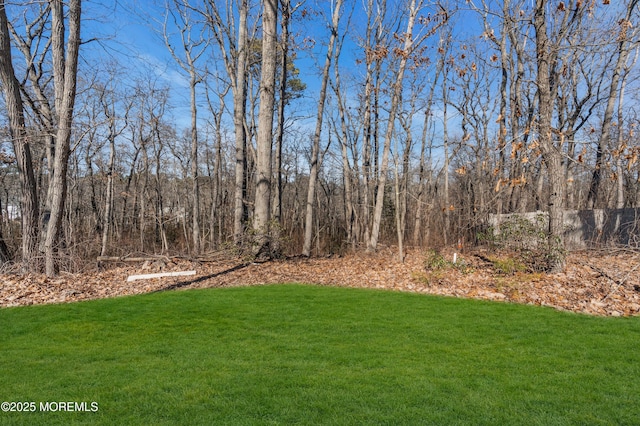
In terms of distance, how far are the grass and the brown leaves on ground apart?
1.19m

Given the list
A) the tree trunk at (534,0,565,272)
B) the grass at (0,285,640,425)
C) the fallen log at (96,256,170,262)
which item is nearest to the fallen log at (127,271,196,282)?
the fallen log at (96,256,170,262)

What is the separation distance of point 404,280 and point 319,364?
597 cm

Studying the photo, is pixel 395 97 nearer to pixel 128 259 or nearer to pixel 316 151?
pixel 316 151

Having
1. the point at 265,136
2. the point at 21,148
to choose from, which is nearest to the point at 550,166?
the point at 265,136

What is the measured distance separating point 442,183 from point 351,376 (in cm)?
2538

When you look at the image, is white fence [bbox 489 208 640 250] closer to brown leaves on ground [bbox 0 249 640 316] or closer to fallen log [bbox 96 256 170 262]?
brown leaves on ground [bbox 0 249 640 316]

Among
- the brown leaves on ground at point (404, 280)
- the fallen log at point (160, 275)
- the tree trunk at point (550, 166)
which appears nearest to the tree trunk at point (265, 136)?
the brown leaves on ground at point (404, 280)

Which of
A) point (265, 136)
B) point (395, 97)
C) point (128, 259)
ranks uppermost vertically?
point (395, 97)

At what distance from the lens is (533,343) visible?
4.70m

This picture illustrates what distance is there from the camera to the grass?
296 cm

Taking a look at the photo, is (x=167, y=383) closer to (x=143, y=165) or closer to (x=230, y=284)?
(x=230, y=284)

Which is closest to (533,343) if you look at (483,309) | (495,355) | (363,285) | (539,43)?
(495,355)

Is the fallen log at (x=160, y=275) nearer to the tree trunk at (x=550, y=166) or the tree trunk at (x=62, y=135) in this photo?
the tree trunk at (x=62, y=135)

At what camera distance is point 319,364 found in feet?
13.1
